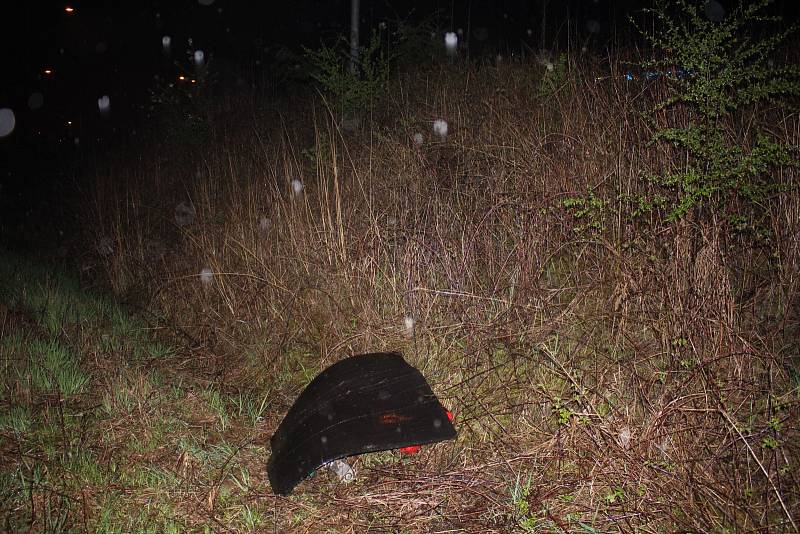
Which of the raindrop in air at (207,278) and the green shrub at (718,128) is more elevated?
the green shrub at (718,128)

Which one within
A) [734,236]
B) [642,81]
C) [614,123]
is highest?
[642,81]

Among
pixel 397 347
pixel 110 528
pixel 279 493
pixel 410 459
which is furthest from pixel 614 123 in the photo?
pixel 110 528

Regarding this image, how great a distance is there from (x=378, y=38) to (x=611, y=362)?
4.12m

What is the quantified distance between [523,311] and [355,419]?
46.3 inches

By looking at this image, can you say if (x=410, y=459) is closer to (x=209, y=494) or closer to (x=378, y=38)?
(x=209, y=494)

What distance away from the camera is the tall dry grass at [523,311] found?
2.16 meters

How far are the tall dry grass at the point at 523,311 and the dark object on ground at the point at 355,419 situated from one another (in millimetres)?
169

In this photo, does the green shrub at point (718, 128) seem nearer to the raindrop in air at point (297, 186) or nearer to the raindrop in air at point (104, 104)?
the raindrop in air at point (297, 186)

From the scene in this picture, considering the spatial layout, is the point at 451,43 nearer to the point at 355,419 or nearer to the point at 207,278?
the point at 207,278

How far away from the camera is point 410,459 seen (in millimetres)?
2693

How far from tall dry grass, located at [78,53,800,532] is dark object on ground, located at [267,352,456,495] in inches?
6.6

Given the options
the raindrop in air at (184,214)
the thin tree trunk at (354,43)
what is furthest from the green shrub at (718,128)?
the raindrop in air at (184,214)

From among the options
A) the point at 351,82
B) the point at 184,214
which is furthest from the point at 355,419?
the point at 184,214

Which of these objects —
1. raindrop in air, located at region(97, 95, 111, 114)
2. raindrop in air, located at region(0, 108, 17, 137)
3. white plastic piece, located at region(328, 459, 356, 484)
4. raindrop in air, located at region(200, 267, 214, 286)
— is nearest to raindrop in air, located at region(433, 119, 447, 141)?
raindrop in air, located at region(200, 267, 214, 286)
